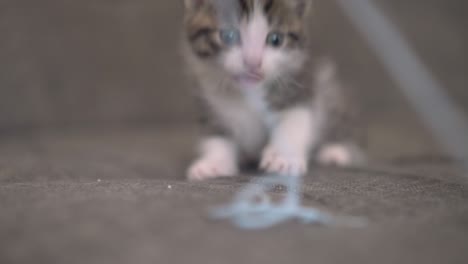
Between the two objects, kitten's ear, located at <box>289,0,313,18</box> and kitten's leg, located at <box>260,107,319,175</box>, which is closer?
kitten's leg, located at <box>260,107,319,175</box>

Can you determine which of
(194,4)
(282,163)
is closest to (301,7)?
(194,4)

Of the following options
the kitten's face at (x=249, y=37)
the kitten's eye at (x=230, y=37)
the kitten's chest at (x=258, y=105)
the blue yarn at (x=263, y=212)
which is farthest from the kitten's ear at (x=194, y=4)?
the blue yarn at (x=263, y=212)

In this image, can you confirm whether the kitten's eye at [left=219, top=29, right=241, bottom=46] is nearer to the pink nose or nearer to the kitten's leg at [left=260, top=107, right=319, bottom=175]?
the pink nose

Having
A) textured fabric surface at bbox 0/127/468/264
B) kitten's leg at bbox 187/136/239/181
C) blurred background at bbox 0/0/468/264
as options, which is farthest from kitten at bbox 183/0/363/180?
textured fabric surface at bbox 0/127/468/264

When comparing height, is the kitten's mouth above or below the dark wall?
below

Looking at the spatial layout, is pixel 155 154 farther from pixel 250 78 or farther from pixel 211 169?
pixel 250 78

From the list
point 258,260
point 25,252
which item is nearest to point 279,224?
point 258,260

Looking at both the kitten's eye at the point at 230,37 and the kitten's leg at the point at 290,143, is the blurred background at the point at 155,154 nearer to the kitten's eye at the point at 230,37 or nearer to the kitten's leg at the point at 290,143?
the kitten's leg at the point at 290,143
